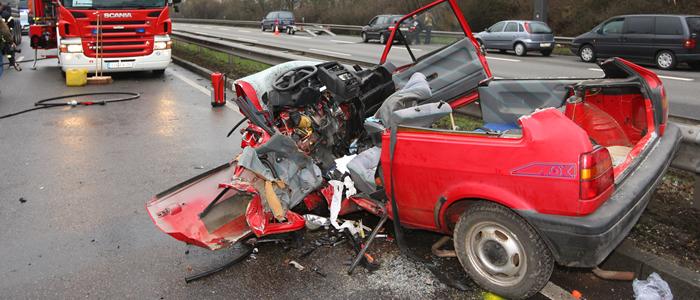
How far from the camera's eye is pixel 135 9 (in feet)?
43.1

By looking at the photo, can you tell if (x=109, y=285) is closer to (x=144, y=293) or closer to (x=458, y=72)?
(x=144, y=293)

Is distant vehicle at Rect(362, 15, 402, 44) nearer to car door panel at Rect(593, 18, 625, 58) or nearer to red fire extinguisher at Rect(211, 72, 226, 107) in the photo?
car door panel at Rect(593, 18, 625, 58)

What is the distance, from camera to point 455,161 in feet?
10.5

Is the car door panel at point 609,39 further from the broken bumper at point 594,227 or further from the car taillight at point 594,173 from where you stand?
→ the car taillight at point 594,173

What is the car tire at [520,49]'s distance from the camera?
70.3 feet

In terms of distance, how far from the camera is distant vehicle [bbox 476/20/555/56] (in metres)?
21.2

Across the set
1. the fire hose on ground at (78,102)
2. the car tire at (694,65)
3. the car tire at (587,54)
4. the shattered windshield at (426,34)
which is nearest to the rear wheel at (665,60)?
the car tire at (694,65)

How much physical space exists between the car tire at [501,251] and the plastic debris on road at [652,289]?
1.95 ft

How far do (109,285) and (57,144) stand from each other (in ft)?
15.0

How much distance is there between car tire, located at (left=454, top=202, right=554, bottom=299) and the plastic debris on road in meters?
0.59

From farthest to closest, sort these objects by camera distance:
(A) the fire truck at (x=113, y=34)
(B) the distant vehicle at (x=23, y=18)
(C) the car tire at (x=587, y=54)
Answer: (B) the distant vehicle at (x=23, y=18), (C) the car tire at (x=587, y=54), (A) the fire truck at (x=113, y=34)

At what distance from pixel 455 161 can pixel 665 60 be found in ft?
54.5

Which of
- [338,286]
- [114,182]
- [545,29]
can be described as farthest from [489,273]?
[545,29]

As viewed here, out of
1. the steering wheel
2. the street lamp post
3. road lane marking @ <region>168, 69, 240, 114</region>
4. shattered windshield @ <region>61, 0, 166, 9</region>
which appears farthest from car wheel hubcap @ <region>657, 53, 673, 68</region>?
the steering wheel
